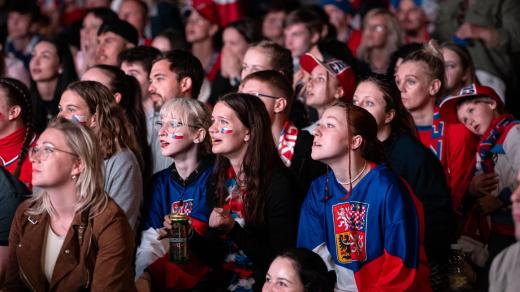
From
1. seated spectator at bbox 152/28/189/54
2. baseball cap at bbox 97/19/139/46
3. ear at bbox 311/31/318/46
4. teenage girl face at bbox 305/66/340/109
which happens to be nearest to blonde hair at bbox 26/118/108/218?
teenage girl face at bbox 305/66/340/109

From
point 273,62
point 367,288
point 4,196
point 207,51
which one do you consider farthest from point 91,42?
point 367,288

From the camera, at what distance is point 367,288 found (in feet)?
14.0

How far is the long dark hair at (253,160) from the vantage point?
471 cm

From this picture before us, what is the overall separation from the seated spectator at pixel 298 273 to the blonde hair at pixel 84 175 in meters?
0.82

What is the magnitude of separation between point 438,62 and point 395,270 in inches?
82.9

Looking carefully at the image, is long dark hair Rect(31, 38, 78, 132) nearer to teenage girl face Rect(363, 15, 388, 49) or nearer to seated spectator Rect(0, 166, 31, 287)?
seated spectator Rect(0, 166, 31, 287)

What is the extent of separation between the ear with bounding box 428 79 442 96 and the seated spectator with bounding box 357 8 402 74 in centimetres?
170

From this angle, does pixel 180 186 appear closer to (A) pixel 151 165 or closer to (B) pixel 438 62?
(A) pixel 151 165

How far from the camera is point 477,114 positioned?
5.60 m

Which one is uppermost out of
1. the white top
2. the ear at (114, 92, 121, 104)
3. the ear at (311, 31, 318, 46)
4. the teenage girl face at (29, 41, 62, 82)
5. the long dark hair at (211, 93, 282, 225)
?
the ear at (311, 31, 318, 46)

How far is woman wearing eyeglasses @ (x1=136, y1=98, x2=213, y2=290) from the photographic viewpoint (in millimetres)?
4832

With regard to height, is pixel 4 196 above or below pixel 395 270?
above

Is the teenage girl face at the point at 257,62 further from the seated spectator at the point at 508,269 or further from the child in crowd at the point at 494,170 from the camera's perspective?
the seated spectator at the point at 508,269

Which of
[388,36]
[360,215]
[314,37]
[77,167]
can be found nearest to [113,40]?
[314,37]
